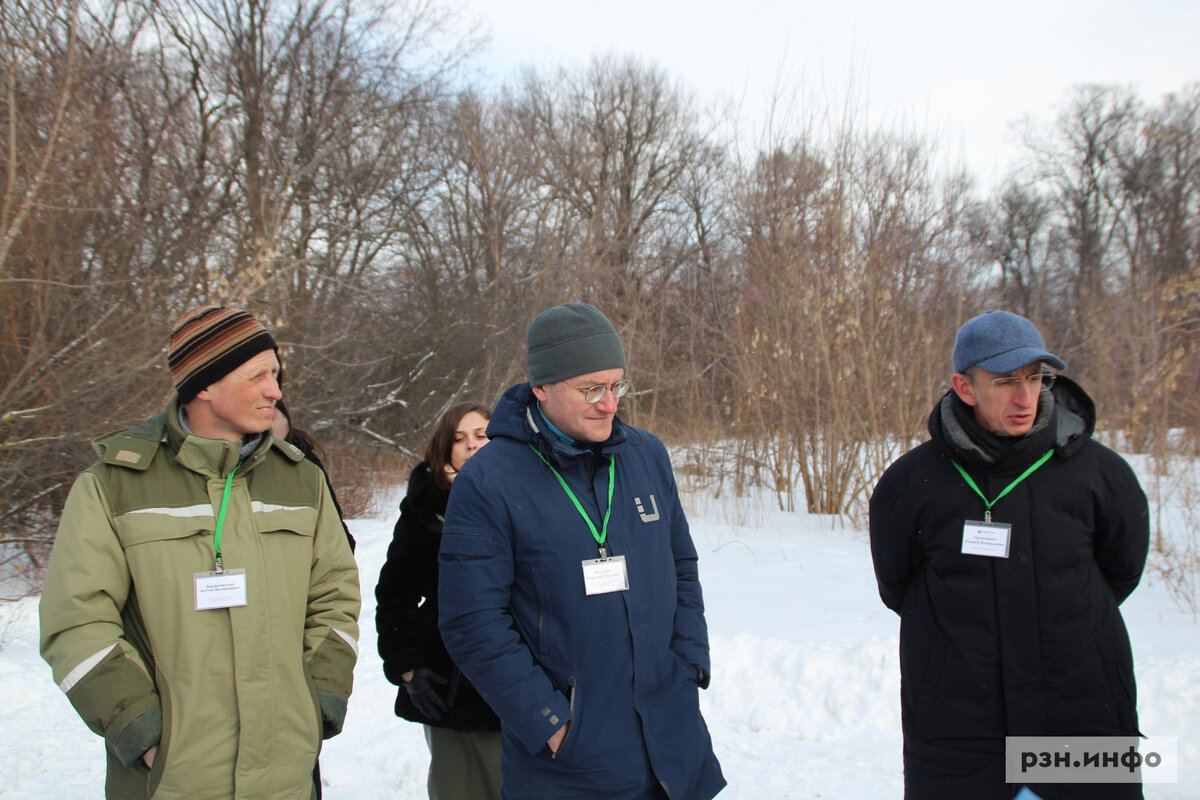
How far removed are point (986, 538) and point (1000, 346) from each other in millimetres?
579

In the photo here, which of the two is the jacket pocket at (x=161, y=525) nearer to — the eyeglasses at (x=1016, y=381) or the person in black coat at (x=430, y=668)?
the person in black coat at (x=430, y=668)

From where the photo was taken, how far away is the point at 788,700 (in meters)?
4.73

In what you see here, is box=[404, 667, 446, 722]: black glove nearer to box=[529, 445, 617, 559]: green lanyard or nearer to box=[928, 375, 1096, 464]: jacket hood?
box=[529, 445, 617, 559]: green lanyard

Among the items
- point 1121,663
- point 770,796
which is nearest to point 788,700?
point 770,796

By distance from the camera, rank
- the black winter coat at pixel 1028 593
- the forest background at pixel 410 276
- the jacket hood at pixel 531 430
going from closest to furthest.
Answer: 1. the jacket hood at pixel 531 430
2. the black winter coat at pixel 1028 593
3. the forest background at pixel 410 276

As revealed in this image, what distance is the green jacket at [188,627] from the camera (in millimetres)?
1836

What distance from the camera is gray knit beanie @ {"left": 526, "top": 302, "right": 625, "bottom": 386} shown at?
2.18m

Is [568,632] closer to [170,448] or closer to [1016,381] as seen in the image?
[170,448]

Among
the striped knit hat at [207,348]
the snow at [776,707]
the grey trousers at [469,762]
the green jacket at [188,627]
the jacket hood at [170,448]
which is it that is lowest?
the snow at [776,707]

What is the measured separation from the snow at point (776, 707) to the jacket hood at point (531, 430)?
2355mm

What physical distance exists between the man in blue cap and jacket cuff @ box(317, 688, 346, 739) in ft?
5.36

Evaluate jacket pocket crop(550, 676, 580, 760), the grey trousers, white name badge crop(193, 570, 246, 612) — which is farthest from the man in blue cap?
white name badge crop(193, 570, 246, 612)

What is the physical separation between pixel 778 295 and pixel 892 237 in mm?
1433

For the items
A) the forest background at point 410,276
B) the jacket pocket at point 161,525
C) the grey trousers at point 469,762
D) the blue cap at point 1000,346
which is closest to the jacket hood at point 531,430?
the jacket pocket at point 161,525
